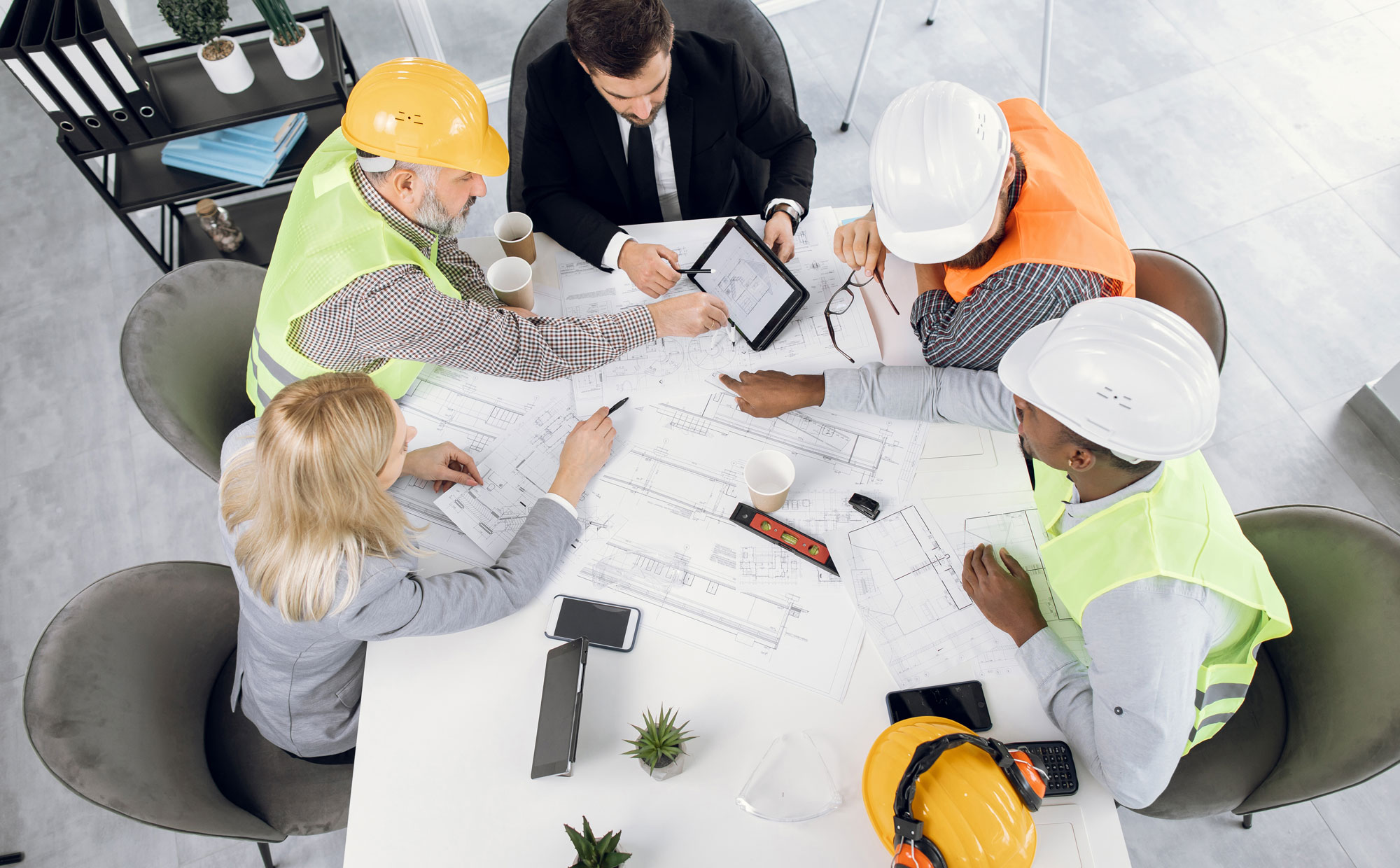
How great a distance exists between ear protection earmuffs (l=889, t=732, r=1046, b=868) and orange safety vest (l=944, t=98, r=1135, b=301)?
0.99 meters

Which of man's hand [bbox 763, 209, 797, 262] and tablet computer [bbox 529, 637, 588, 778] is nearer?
tablet computer [bbox 529, 637, 588, 778]

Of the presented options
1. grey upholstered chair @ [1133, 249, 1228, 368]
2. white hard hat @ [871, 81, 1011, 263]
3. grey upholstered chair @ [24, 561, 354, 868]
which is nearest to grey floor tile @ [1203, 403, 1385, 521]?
grey upholstered chair @ [1133, 249, 1228, 368]

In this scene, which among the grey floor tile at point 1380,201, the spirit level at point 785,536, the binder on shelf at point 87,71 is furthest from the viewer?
the grey floor tile at point 1380,201

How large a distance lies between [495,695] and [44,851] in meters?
1.85

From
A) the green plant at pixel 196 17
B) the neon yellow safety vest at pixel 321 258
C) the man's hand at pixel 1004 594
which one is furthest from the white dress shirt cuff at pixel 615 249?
A: the green plant at pixel 196 17

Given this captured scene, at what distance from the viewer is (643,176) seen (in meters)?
2.24

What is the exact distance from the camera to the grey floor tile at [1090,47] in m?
3.68

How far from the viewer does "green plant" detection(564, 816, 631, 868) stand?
1255mm

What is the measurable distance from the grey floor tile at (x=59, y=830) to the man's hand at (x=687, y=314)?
2.10 m

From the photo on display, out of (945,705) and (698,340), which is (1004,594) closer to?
(945,705)

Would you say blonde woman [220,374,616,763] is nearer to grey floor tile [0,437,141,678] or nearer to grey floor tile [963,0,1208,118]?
grey floor tile [0,437,141,678]

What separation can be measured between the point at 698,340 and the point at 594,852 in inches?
45.2

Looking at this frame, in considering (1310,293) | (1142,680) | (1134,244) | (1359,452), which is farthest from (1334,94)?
(1142,680)

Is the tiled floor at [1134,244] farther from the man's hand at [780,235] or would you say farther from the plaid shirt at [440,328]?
the plaid shirt at [440,328]
